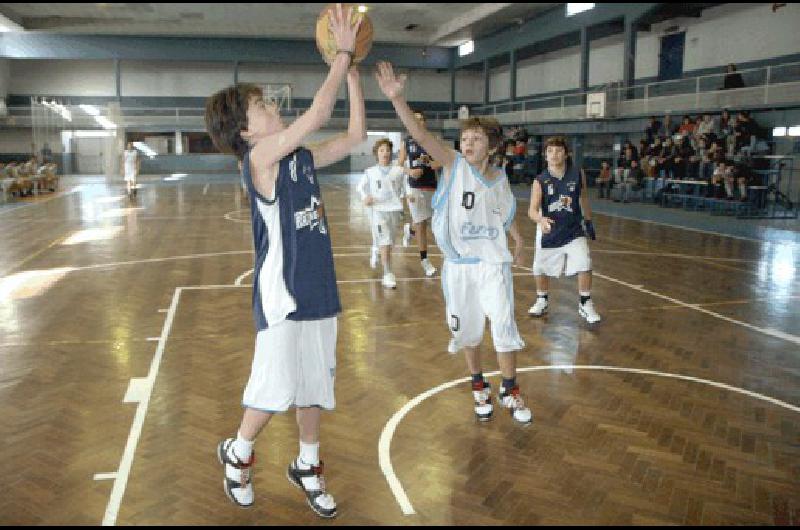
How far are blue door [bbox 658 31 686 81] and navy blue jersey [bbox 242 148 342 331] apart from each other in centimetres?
2605

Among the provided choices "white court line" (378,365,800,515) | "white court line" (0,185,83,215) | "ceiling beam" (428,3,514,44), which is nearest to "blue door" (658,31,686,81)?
"ceiling beam" (428,3,514,44)

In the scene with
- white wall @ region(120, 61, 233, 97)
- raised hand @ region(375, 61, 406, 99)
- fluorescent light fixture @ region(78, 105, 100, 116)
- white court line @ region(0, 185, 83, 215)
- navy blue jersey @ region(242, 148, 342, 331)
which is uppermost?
white wall @ region(120, 61, 233, 97)

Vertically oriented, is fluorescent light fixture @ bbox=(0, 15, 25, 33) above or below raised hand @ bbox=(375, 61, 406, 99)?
above

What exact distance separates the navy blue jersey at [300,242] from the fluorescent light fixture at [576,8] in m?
26.4

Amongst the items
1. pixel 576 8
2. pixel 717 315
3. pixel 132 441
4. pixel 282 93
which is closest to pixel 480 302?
pixel 132 441

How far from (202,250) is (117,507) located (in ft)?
27.6

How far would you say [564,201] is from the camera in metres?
6.67

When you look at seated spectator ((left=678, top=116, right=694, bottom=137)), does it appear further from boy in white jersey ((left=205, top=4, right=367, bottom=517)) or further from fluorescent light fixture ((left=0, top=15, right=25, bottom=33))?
fluorescent light fixture ((left=0, top=15, right=25, bottom=33))

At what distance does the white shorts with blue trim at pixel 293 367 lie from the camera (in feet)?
10.1

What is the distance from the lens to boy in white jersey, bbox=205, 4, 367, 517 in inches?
116

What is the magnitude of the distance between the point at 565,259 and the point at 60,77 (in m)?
40.2

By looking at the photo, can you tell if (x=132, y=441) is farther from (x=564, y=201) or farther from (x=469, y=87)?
(x=469, y=87)

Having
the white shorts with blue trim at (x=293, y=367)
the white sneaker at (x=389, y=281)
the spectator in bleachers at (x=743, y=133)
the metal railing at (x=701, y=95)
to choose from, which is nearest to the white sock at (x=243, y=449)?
the white shorts with blue trim at (x=293, y=367)

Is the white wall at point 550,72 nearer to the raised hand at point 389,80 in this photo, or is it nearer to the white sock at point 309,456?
the raised hand at point 389,80
